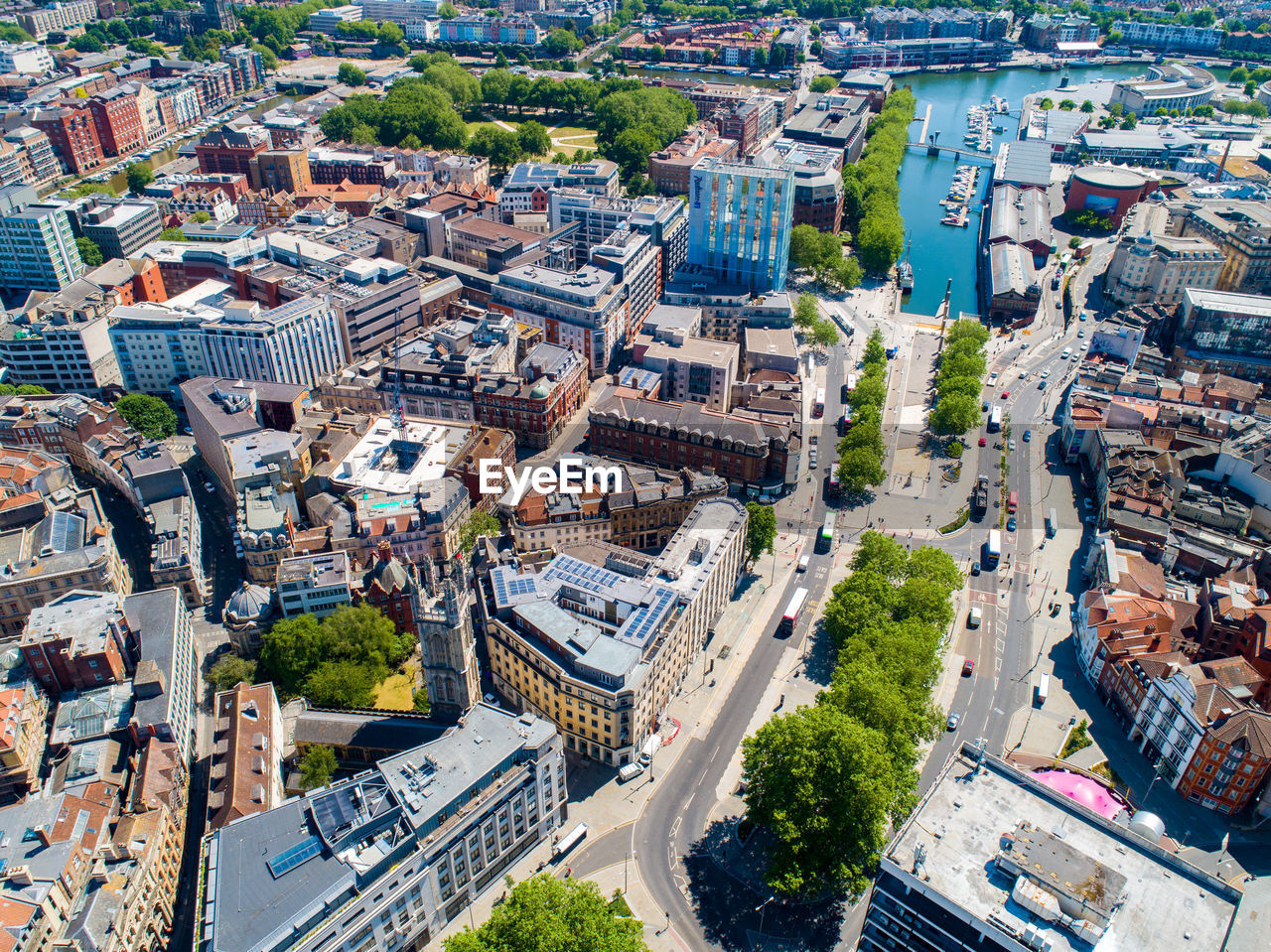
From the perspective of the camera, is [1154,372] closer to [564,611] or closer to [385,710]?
[564,611]

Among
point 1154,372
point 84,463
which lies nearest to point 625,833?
point 84,463

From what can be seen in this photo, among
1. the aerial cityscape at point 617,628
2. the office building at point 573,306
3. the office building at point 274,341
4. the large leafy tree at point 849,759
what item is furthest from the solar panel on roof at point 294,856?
the office building at point 573,306

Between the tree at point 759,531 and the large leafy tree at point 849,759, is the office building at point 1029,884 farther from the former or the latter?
the tree at point 759,531

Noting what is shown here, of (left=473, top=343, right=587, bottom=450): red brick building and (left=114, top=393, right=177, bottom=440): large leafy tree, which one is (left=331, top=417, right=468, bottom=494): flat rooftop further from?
(left=114, top=393, right=177, bottom=440): large leafy tree

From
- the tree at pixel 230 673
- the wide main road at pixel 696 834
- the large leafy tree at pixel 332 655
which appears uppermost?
the large leafy tree at pixel 332 655

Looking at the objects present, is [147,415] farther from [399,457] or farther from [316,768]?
[316,768]
